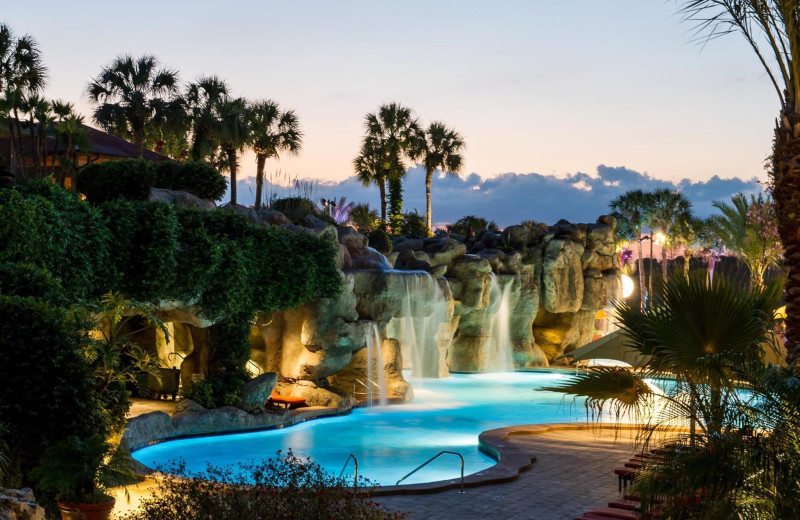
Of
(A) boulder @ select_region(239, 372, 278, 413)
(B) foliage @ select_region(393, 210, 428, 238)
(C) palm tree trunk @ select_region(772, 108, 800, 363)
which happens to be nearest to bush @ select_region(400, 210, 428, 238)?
(B) foliage @ select_region(393, 210, 428, 238)

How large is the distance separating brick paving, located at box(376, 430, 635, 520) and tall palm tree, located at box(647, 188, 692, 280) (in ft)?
136

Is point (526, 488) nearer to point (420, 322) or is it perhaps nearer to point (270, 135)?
point (420, 322)

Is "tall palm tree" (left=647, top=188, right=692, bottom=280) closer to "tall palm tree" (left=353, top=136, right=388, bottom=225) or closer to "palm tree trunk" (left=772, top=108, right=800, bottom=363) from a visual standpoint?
"tall palm tree" (left=353, top=136, right=388, bottom=225)

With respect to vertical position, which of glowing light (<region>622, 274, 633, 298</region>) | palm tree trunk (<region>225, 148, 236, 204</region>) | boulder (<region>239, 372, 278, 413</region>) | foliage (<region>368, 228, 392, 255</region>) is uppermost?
palm tree trunk (<region>225, 148, 236, 204</region>)

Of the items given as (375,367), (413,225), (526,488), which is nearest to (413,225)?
(413,225)

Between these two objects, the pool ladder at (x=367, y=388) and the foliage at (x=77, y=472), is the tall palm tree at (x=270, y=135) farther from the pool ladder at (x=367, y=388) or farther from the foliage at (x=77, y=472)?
the foliage at (x=77, y=472)

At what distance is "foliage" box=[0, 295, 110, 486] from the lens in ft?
33.4

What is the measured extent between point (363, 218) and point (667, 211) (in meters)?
20.1

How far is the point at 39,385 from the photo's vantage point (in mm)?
10297

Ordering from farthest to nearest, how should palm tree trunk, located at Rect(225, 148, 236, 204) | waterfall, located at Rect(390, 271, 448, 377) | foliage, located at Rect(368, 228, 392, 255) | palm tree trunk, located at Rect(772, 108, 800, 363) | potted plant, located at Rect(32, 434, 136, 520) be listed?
palm tree trunk, located at Rect(225, 148, 236, 204), foliage, located at Rect(368, 228, 392, 255), waterfall, located at Rect(390, 271, 448, 377), palm tree trunk, located at Rect(772, 108, 800, 363), potted plant, located at Rect(32, 434, 136, 520)

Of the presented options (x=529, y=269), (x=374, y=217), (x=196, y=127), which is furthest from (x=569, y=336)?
(x=196, y=127)

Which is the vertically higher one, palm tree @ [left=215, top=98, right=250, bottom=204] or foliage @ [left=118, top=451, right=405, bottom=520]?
palm tree @ [left=215, top=98, right=250, bottom=204]

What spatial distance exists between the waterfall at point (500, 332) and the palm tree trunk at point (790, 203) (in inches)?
937

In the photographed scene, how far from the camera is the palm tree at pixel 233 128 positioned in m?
35.8
